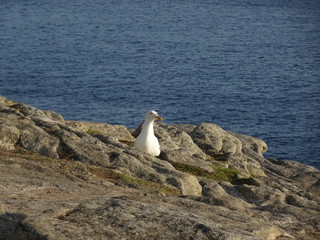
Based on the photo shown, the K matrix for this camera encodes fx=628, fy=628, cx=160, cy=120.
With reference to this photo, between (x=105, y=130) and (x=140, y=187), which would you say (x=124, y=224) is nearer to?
(x=140, y=187)

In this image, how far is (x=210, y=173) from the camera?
36062mm

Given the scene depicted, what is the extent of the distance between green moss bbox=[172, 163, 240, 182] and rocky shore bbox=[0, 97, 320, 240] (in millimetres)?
57

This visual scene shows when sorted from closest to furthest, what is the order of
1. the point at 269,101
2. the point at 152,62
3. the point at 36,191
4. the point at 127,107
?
the point at 36,191, the point at 127,107, the point at 269,101, the point at 152,62

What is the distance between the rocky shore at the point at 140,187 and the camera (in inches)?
689

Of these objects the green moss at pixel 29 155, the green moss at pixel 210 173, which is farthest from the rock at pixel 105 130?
the green moss at pixel 29 155

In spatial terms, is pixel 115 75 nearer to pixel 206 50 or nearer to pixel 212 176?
pixel 206 50

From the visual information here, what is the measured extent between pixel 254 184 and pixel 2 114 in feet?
47.3

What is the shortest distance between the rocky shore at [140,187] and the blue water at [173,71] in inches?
1720

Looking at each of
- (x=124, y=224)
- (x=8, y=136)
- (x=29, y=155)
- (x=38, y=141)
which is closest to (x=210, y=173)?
(x=38, y=141)

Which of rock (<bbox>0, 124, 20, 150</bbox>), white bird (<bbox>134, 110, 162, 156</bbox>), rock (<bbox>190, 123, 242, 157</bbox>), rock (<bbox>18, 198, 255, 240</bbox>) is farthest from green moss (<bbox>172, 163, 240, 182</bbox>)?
rock (<bbox>18, 198, 255, 240</bbox>)

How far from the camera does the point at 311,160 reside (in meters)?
83.0

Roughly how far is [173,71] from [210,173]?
92595 mm

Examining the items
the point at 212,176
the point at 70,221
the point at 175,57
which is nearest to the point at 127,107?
the point at 175,57

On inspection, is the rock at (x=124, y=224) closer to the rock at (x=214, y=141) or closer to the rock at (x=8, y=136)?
the rock at (x=8, y=136)
